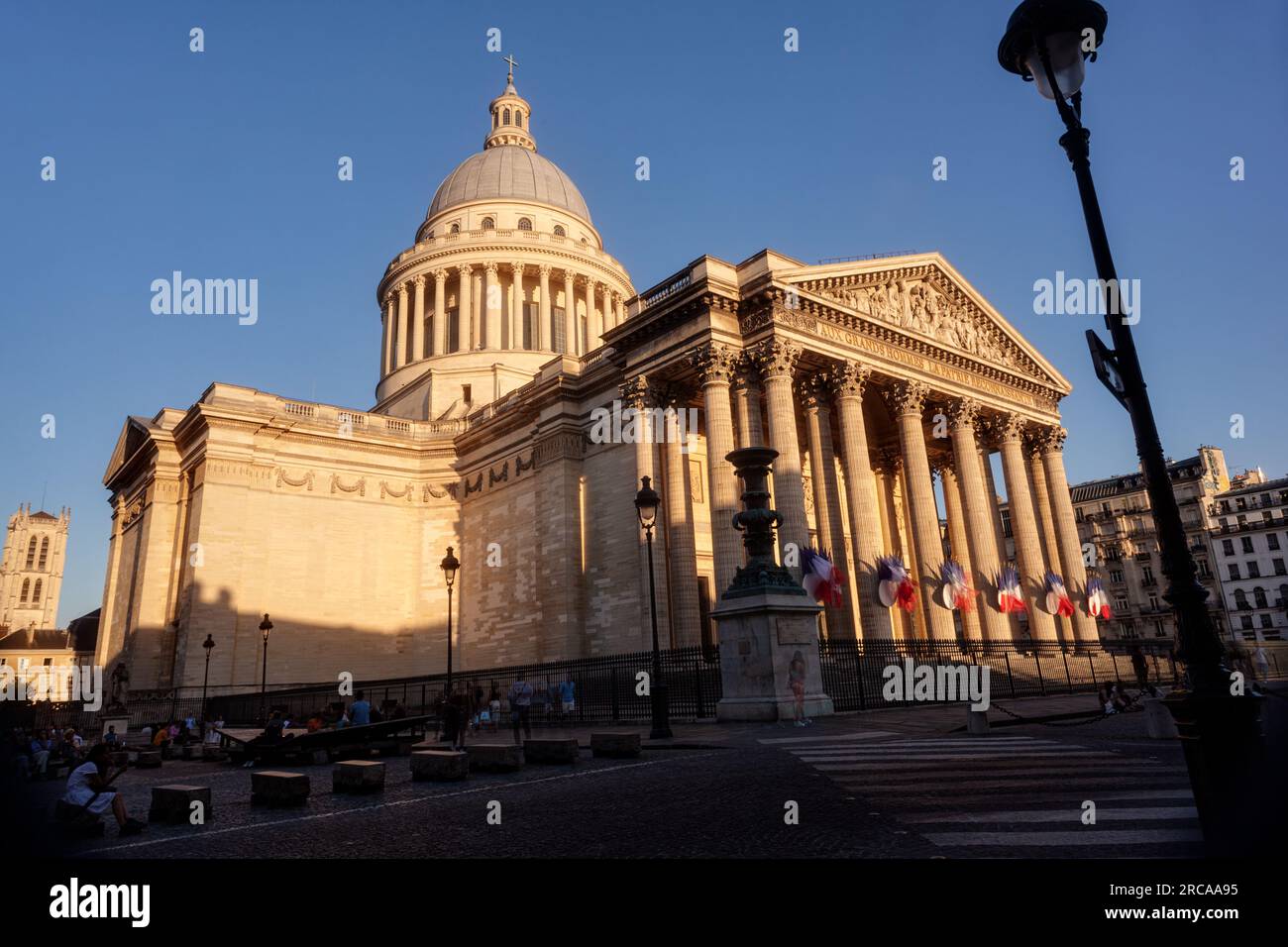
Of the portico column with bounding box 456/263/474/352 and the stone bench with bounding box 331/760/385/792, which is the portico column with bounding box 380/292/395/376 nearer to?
the portico column with bounding box 456/263/474/352

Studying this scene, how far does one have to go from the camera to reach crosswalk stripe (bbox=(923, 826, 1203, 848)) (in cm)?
542

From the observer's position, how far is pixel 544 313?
55.1 metres

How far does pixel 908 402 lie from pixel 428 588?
26.6 m

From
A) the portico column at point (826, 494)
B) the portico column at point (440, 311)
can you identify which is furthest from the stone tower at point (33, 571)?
the portico column at point (826, 494)

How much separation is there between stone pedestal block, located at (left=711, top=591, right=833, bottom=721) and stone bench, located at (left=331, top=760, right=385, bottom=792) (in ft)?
29.8

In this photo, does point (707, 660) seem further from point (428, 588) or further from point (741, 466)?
point (428, 588)

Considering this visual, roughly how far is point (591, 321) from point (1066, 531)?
33.3 metres

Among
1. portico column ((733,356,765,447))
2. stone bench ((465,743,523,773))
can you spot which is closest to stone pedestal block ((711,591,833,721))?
stone bench ((465,743,523,773))

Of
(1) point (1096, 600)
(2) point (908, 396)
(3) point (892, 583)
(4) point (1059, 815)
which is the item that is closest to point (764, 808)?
(4) point (1059, 815)

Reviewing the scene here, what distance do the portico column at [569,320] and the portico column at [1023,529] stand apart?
28.9 m

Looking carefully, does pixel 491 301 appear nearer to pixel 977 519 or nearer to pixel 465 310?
pixel 465 310

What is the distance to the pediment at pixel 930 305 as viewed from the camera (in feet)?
105
